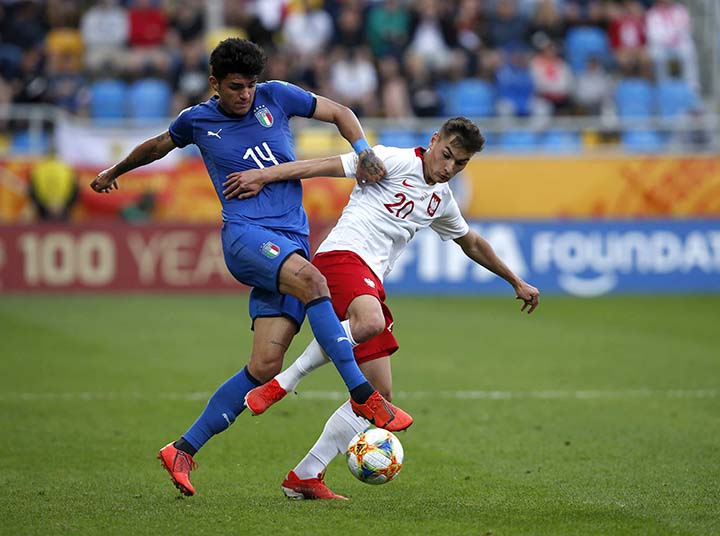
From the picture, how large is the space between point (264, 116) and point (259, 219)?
Result: 0.60 m

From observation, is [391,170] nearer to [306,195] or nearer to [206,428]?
[206,428]

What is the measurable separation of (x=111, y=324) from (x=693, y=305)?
838cm

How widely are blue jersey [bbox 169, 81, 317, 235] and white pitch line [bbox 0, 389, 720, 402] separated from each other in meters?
3.67

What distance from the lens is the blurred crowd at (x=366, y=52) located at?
20.0 meters

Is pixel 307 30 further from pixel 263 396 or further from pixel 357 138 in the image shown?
pixel 263 396

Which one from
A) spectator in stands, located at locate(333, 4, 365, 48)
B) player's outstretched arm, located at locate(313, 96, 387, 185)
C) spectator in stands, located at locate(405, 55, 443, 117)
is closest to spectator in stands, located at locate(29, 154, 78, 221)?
spectator in stands, located at locate(333, 4, 365, 48)

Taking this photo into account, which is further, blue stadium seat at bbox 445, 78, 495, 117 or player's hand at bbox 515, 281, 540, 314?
blue stadium seat at bbox 445, 78, 495, 117

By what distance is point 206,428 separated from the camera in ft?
21.0

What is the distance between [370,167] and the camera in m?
6.39

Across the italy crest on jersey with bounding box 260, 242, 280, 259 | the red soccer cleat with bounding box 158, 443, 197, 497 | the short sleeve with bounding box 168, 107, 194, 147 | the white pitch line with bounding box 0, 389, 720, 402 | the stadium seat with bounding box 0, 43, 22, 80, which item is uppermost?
the stadium seat with bounding box 0, 43, 22, 80

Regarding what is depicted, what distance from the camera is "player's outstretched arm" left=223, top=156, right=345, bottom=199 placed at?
635 centimetres

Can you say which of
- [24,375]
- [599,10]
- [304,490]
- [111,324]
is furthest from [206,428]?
[599,10]

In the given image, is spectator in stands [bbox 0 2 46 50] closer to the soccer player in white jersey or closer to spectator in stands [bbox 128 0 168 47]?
A: spectator in stands [bbox 128 0 168 47]

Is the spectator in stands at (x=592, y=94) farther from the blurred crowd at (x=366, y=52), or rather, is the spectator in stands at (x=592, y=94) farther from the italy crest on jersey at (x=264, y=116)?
the italy crest on jersey at (x=264, y=116)
